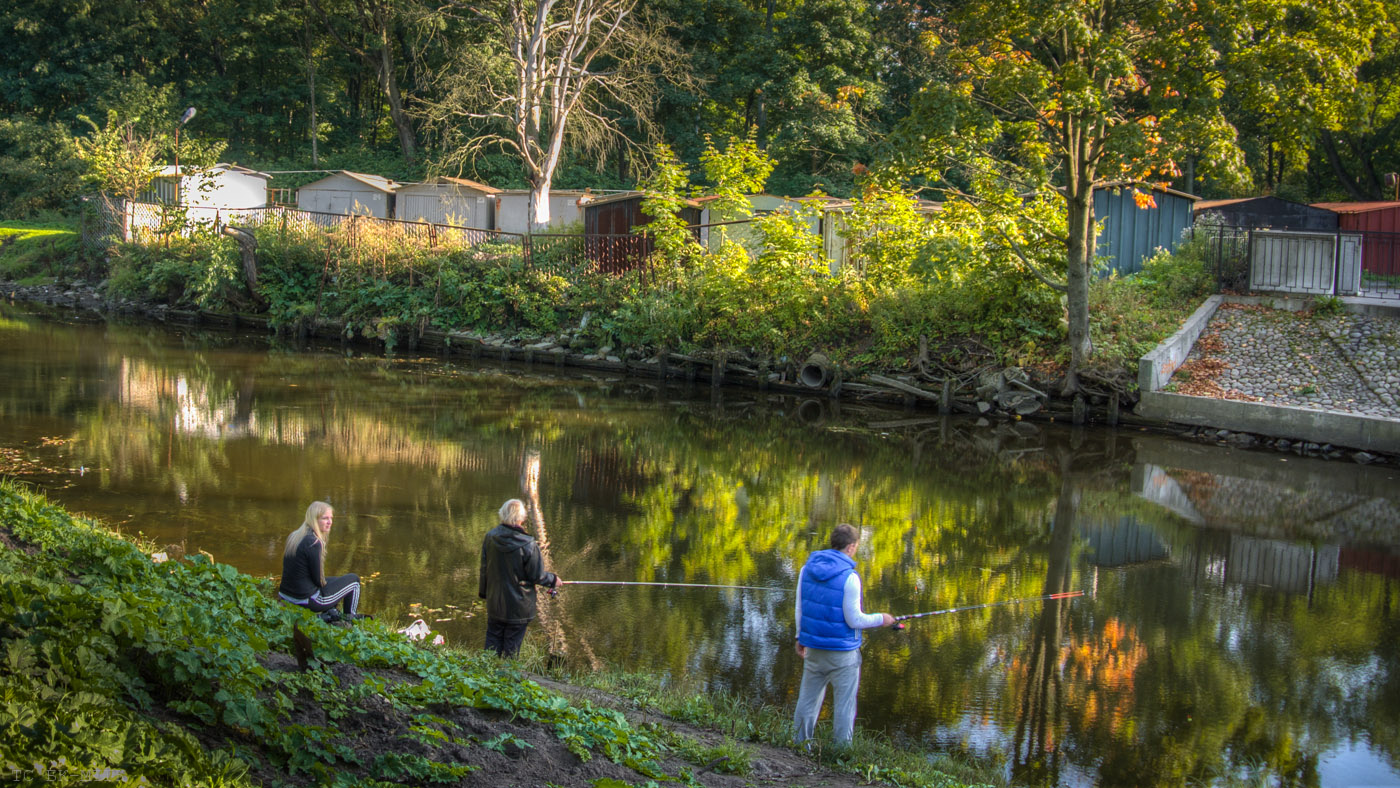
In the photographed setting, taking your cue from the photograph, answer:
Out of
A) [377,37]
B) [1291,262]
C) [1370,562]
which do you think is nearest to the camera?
[1370,562]

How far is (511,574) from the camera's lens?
25.1ft

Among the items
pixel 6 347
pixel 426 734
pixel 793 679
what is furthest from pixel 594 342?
pixel 426 734

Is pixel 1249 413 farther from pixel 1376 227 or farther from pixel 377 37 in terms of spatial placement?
pixel 377 37

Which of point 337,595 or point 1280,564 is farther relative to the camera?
point 1280,564

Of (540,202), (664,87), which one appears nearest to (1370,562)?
(540,202)

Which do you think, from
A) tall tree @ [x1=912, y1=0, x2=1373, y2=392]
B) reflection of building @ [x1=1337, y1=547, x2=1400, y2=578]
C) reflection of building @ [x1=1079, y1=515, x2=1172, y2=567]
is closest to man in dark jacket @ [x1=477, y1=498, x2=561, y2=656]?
reflection of building @ [x1=1079, y1=515, x2=1172, y2=567]

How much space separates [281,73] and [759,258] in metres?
38.9

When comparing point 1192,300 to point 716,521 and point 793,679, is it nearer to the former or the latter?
point 716,521

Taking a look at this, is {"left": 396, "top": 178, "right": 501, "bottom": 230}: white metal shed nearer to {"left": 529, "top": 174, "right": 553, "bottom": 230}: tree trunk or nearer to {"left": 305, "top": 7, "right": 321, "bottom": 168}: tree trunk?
{"left": 529, "top": 174, "right": 553, "bottom": 230}: tree trunk

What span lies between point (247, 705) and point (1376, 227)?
104 feet

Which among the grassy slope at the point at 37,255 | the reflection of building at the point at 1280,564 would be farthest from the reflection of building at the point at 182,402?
the grassy slope at the point at 37,255

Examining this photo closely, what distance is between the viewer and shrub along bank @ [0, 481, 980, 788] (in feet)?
13.1

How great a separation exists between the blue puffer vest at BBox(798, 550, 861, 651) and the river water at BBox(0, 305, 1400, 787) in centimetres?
125

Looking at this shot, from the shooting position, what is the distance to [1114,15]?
19.4m
